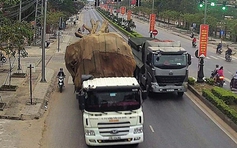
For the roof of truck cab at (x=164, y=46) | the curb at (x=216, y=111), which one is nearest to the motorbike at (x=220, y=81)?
the curb at (x=216, y=111)

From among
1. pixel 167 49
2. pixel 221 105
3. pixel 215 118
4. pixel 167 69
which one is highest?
pixel 167 49

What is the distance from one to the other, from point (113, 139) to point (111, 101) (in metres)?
1.17

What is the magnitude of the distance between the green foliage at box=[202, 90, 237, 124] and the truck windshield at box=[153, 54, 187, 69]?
1.93 meters

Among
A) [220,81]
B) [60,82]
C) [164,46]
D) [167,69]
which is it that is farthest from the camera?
[220,81]

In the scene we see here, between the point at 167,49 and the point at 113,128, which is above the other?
the point at 167,49

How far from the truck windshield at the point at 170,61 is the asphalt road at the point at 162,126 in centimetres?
184

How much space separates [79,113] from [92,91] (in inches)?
216

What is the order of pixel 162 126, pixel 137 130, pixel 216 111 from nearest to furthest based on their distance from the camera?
pixel 137 130 < pixel 162 126 < pixel 216 111

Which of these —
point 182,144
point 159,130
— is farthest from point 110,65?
point 182,144

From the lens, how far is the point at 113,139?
39.0 ft

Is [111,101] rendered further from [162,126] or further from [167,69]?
[167,69]

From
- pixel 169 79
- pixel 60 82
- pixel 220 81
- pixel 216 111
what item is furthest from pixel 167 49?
pixel 60 82

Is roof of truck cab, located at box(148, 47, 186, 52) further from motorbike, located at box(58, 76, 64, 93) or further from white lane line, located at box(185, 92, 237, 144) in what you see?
motorbike, located at box(58, 76, 64, 93)

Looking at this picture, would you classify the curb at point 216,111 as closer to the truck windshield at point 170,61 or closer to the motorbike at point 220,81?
the truck windshield at point 170,61
